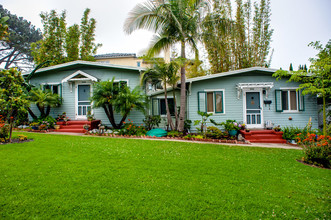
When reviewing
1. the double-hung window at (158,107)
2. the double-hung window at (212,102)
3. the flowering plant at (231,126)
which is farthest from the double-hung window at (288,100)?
the double-hung window at (158,107)

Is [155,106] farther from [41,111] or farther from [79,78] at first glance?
[41,111]

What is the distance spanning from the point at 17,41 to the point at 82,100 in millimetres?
24377

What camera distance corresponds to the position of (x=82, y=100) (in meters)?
11.4

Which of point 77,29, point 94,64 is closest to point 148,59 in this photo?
point 94,64

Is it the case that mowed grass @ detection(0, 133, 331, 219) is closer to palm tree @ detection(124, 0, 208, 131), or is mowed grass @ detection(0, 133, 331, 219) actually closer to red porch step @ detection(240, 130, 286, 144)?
red porch step @ detection(240, 130, 286, 144)

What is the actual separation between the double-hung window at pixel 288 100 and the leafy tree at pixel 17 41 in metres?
33.2

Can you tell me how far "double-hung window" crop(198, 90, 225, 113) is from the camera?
10.6m

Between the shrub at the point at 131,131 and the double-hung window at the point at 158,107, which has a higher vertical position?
the double-hung window at the point at 158,107

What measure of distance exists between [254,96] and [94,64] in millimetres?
9765

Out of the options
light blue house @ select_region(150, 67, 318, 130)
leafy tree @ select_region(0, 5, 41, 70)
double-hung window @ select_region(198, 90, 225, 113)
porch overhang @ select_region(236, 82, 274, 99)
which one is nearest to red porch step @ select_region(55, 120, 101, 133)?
light blue house @ select_region(150, 67, 318, 130)

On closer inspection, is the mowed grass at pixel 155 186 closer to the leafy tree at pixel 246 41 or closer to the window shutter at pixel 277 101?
the window shutter at pixel 277 101

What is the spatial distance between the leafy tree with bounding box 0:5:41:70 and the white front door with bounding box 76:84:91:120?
22.9 metres

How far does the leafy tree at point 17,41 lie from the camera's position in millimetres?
25925

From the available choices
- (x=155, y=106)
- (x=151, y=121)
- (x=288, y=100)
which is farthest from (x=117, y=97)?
(x=288, y=100)
